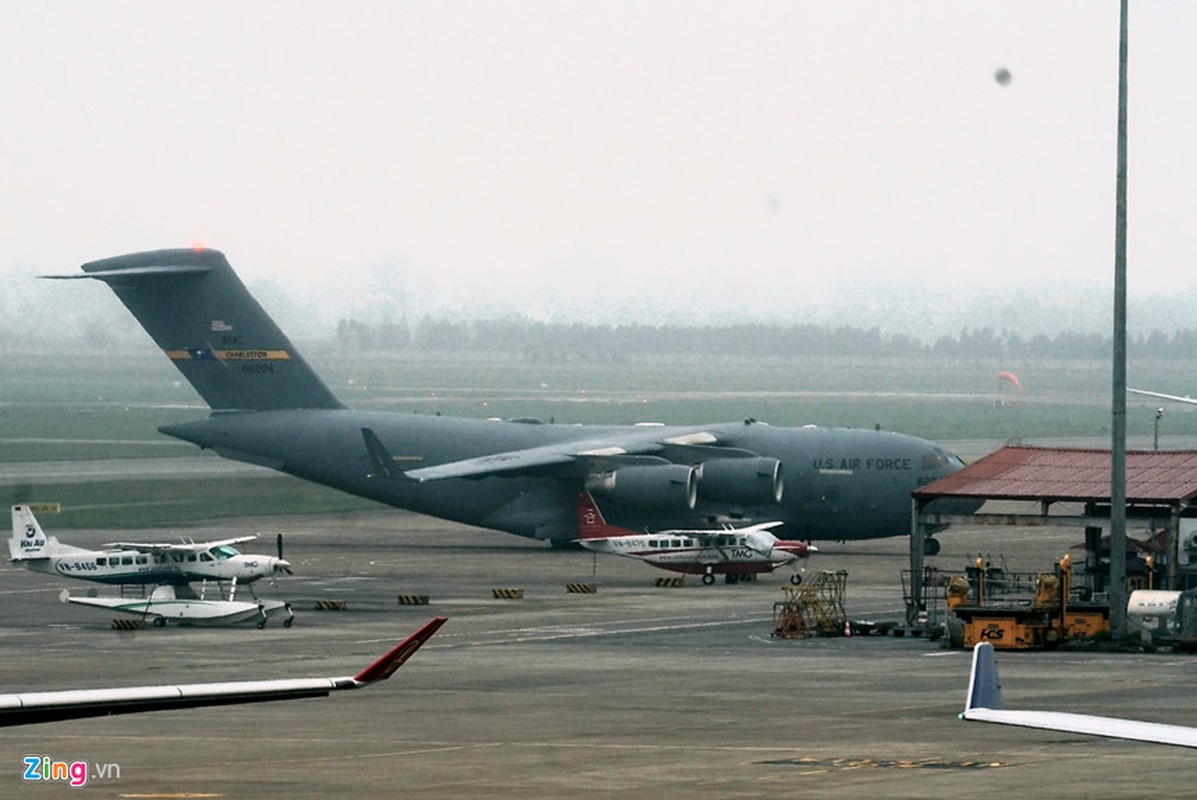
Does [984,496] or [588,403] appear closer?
[984,496]

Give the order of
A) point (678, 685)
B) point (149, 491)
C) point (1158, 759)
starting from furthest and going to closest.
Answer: point (149, 491), point (678, 685), point (1158, 759)

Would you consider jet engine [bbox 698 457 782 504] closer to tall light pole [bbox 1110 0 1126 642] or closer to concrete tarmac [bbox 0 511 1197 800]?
concrete tarmac [bbox 0 511 1197 800]

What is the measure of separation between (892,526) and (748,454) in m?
5.09

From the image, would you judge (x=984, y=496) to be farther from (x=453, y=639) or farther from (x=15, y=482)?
(x=15, y=482)

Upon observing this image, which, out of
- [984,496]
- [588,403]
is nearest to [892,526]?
[984,496]

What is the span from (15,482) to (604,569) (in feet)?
137

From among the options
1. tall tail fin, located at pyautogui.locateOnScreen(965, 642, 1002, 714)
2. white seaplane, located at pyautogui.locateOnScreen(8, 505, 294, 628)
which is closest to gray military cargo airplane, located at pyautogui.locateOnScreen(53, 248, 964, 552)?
white seaplane, located at pyautogui.locateOnScreen(8, 505, 294, 628)

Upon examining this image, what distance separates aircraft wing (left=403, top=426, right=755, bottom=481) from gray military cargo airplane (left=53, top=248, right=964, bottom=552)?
70mm

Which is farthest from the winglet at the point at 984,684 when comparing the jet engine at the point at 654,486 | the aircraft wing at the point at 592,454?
the jet engine at the point at 654,486

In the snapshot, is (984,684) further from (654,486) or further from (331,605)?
(654,486)

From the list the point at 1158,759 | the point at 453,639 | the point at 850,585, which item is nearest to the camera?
the point at 1158,759

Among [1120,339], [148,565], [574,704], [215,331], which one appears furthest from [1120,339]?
[215,331]

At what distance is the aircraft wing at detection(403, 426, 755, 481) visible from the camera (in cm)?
7112

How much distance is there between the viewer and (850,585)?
64188 millimetres
